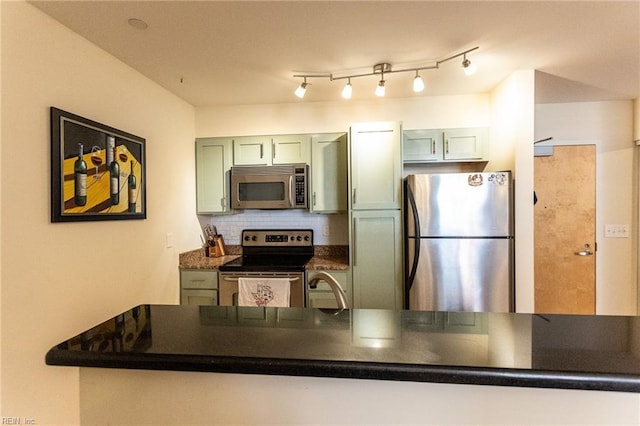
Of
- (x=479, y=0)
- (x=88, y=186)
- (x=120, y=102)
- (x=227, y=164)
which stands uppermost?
(x=479, y=0)

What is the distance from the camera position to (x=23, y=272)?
4.70 ft

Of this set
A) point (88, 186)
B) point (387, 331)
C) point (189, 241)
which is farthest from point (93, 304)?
point (387, 331)

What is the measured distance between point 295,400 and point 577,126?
374 cm

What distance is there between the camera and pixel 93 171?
1.81 m

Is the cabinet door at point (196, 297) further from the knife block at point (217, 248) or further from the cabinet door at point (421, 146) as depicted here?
the cabinet door at point (421, 146)

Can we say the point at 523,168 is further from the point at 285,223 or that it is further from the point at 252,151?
the point at 252,151

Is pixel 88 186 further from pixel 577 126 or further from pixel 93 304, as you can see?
pixel 577 126

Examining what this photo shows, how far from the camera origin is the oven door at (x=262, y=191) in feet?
9.71

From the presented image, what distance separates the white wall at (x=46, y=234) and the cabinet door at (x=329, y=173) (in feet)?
4.82

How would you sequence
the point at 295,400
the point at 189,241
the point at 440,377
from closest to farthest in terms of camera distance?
the point at 440,377 → the point at 295,400 → the point at 189,241

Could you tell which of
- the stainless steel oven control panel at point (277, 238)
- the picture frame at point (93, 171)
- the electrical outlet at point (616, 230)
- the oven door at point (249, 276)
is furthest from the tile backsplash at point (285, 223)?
the electrical outlet at point (616, 230)

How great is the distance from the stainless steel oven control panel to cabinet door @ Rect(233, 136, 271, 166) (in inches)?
27.9

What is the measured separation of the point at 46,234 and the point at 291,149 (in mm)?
1969

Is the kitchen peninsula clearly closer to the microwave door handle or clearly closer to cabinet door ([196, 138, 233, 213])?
the microwave door handle
